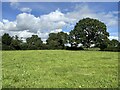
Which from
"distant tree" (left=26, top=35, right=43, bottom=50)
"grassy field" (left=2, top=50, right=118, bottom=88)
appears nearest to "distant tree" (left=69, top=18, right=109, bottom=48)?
"distant tree" (left=26, top=35, right=43, bottom=50)

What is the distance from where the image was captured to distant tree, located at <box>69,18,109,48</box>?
9738 centimetres

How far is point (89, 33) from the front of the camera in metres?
99.2

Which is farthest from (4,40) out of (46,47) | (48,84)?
(48,84)

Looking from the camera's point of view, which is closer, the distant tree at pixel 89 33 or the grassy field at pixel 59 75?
the grassy field at pixel 59 75

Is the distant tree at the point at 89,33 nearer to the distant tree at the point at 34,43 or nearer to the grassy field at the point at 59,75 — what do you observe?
the distant tree at the point at 34,43

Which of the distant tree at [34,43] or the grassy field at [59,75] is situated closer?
the grassy field at [59,75]

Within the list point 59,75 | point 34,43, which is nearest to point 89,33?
point 34,43

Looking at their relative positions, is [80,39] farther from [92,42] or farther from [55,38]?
[55,38]

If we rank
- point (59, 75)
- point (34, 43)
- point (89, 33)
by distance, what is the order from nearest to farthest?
1. point (59, 75)
2. point (89, 33)
3. point (34, 43)

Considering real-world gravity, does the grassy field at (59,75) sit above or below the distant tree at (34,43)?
below

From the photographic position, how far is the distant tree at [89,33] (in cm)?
9738

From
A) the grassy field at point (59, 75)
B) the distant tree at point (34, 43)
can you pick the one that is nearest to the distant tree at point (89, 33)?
the distant tree at point (34, 43)

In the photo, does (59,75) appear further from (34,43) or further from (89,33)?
(34,43)

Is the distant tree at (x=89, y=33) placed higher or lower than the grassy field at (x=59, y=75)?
higher
